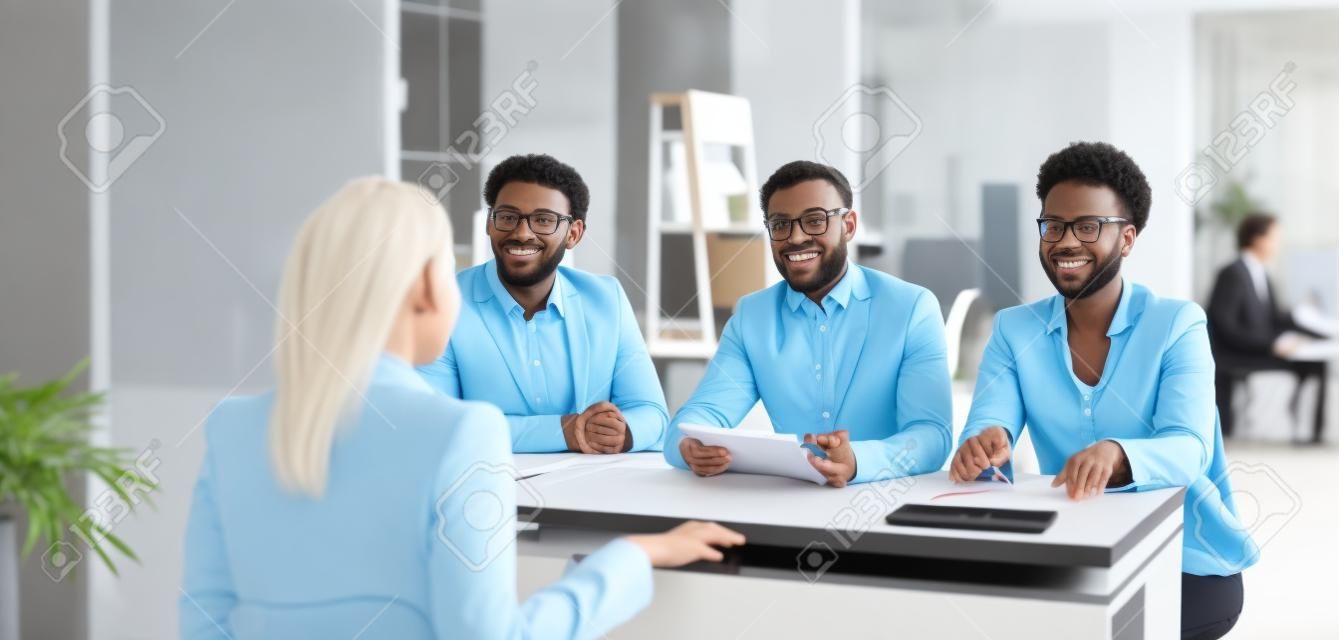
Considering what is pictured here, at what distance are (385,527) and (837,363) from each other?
1.58 m

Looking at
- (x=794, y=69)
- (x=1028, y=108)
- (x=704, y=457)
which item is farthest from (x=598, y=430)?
(x=1028, y=108)

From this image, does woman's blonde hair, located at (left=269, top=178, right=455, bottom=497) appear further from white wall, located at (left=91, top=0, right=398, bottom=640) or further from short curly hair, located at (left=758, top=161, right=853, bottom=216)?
white wall, located at (left=91, top=0, right=398, bottom=640)

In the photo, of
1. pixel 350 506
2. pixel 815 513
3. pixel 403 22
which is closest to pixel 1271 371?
pixel 403 22

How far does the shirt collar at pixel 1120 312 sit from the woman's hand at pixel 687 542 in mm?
914

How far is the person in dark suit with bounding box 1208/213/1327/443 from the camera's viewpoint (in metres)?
8.10

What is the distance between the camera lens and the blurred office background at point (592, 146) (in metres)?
3.42

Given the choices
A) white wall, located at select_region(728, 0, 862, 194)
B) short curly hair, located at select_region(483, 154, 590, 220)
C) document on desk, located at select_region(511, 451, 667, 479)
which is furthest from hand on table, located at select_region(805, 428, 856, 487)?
white wall, located at select_region(728, 0, 862, 194)

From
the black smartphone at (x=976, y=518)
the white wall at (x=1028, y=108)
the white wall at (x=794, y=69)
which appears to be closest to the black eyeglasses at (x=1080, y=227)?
the black smartphone at (x=976, y=518)

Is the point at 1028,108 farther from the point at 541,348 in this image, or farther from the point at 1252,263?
the point at 541,348

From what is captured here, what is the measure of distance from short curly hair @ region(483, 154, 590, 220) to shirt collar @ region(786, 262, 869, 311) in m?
0.63

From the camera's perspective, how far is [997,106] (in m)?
7.84

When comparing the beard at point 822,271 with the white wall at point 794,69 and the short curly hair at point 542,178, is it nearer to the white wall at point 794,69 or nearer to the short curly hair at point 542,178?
the short curly hair at point 542,178

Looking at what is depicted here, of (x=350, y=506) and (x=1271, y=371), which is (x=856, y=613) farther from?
(x=1271, y=371)

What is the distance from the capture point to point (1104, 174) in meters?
2.40
